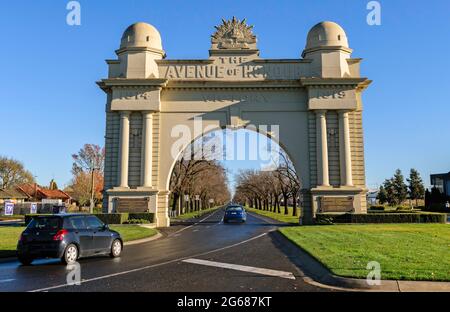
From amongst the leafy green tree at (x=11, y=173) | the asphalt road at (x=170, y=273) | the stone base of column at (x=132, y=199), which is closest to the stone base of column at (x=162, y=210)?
the stone base of column at (x=132, y=199)

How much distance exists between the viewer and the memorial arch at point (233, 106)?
100ft

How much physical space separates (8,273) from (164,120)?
22706mm

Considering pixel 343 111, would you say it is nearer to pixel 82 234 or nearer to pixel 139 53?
pixel 139 53

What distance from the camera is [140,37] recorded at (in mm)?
32156

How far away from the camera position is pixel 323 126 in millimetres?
30875

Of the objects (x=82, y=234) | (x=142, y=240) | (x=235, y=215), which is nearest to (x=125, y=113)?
(x=235, y=215)

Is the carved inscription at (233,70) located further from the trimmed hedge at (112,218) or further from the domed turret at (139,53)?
the trimmed hedge at (112,218)

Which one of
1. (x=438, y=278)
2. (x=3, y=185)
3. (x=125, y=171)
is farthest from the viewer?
(x=3, y=185)

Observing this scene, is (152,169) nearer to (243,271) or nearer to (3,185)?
(243,271)

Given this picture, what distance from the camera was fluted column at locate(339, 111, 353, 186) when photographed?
99.1 feet

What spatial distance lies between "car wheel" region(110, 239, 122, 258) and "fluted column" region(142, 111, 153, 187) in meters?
16.9

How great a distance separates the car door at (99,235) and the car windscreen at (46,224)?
117cm

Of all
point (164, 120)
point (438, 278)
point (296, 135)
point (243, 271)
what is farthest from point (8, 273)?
point (296, 135)

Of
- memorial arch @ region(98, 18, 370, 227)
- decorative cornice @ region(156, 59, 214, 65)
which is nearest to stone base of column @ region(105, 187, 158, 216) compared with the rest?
memorial arch @ region(98, 18, 370, 227)
